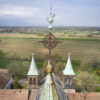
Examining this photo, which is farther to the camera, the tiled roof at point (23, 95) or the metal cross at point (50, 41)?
the tiled roof at point (23, 95)

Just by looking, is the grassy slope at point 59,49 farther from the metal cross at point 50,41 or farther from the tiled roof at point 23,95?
the metal cross at point 50,41

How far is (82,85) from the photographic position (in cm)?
3750

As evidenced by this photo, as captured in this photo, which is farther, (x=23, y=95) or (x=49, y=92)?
(x=23, y=95)

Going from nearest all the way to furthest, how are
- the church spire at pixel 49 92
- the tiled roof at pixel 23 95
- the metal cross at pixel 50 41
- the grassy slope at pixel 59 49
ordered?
the church spire at pixel 49 92 < the metal cross at pixel 50 41 < the tiled roof at pixel 23 95 < the grassy slope at pixel 59 49

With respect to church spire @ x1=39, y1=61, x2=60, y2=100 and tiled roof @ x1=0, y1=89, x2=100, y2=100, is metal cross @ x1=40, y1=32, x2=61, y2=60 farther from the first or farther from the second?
tiled roof @ x1=0, y1=89, x2=100, y2=100

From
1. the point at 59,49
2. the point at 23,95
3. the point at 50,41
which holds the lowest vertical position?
the point at 59,49

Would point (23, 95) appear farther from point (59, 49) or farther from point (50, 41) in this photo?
point (59, 49)

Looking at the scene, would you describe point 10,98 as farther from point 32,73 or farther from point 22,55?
point 22,55

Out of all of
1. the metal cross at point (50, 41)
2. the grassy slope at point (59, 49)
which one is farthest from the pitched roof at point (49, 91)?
the grassy slope at point (59, 49)

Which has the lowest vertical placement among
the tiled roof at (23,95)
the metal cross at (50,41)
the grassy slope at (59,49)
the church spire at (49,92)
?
the grassy slope at (59,49)

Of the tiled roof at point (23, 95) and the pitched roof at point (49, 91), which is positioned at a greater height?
the pitched roof at point (49, 91)

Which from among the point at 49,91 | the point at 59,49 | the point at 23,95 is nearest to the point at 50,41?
the point at 49,91

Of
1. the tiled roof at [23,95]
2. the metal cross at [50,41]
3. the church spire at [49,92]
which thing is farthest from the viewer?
the tiled roof at [23,95]

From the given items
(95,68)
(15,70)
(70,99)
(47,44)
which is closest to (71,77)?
(70,99)
